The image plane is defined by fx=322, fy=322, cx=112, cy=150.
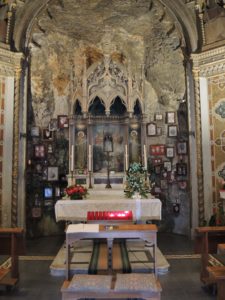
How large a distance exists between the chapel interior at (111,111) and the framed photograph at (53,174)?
0.11ft

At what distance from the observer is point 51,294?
16.8 feet

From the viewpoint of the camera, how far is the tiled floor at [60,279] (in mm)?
5055

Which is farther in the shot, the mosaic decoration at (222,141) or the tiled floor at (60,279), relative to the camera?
the mosaic decoration at (222,141)

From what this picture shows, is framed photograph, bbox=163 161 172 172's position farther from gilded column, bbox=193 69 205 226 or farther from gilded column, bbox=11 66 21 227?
gilded column, bbox=11 66 21 227

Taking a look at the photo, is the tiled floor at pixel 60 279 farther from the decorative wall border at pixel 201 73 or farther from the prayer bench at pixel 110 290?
the decorative wall border at pixel 201 73

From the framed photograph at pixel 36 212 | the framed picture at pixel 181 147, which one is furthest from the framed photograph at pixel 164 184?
the framed photograph at pixel 36 212

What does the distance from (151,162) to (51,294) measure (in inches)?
262

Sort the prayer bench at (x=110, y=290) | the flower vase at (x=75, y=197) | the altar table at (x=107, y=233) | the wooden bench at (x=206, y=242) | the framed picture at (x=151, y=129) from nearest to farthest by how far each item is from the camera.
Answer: the prayer bench at (x=110, y=290)
the altar table at (x=107, y=233)
the wooden bench at (x=206, y=242)
the flower vase at (x=75, y=197)
the framed picture at (x=151, y=129)

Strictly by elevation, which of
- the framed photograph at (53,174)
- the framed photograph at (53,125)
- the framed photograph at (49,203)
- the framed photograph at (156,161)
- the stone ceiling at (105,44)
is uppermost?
the stone ceiling at (105,44)

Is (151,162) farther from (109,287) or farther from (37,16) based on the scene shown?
(109,287)

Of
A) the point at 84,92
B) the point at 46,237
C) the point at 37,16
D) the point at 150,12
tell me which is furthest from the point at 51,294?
the point at 150,12

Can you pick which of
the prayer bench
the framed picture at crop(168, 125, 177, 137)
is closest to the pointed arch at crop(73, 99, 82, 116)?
the framed picture at crop(168, 125, 177, 137)

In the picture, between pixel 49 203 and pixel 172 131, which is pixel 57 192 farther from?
pixel 172 131

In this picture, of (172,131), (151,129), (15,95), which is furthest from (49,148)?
(172,131)
